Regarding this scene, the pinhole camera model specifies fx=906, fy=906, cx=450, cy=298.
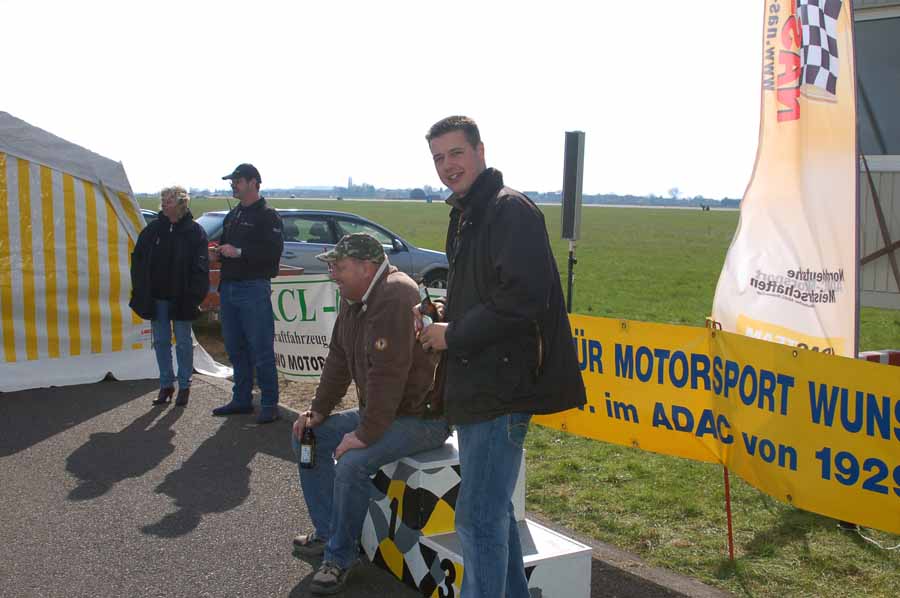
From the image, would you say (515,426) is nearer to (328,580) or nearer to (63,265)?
(328,580)

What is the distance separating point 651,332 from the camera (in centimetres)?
503

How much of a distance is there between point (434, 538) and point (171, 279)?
4.65m

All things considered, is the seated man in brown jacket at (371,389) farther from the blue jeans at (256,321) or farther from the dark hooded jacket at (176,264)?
the dark hooded jacket at (176,264)

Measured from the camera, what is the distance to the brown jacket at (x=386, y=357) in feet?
13.8

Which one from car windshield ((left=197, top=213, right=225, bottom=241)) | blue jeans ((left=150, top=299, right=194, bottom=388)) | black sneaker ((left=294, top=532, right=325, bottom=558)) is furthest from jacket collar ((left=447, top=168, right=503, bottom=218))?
car windshield ((left=197, top=213, right=225, bottom=241))

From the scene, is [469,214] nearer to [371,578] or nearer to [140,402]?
[371,578]

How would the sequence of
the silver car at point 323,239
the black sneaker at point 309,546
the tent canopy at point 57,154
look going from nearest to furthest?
the black sneaker at point 309,546, the tent canopy at point 57,154, the silver car at point 323,239

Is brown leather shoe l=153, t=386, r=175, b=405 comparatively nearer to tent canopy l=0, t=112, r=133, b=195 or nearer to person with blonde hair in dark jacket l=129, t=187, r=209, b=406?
person with blonde hair in dark jacket l=129, t=187, r=209, b=406

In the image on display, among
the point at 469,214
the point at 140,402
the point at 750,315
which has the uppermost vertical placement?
the point at 469,214

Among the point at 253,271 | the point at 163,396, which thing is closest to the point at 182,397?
the point at 163,396

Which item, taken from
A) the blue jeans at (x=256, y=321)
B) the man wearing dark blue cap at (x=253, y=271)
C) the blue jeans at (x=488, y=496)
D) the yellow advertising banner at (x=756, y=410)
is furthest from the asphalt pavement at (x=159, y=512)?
the blue jeans at (x=488, y=496)

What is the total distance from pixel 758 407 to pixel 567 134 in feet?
13.4

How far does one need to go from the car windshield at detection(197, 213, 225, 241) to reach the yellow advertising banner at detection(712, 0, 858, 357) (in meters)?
8.17

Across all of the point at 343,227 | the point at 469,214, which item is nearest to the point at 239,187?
the point at 469,214
